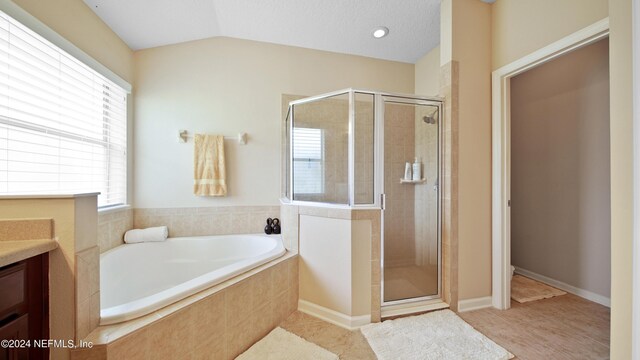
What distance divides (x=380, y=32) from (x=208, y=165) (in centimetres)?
224

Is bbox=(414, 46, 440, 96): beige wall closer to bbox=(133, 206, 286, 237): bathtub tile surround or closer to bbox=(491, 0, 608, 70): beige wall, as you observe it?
bbox=(491, 0, 608, 70): beige wall

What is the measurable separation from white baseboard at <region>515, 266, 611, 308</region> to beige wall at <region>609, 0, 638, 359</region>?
4.24ft

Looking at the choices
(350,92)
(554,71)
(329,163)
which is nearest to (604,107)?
(554,71)

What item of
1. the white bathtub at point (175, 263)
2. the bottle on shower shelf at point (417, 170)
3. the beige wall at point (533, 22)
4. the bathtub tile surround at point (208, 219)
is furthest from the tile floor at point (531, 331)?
the beige wall at point (533, 22)

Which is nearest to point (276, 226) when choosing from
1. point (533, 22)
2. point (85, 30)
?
point (85, 30)

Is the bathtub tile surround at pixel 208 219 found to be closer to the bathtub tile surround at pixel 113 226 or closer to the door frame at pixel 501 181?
the bathtub tile surround at pixel 113 226

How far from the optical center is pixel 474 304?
197cm

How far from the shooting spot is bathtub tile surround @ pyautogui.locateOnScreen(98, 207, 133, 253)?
6.24 ft

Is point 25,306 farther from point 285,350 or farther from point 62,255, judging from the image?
point 285,350

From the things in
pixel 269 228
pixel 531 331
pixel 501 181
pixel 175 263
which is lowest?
pixel 531 331

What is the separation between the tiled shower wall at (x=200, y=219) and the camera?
7.43 feet

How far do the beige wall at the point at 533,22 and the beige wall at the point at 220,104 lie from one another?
150 centimetres

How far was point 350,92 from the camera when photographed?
1814 millimetres

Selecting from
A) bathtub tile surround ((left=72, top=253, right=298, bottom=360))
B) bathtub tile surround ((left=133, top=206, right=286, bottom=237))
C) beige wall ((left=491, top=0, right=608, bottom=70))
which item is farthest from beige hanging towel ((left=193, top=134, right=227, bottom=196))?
beige wall ((left=491, top=0, right=608, bottom=70))
